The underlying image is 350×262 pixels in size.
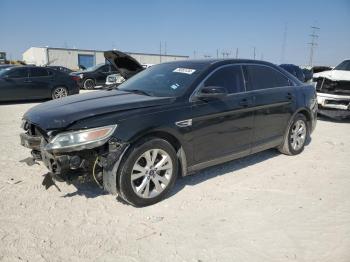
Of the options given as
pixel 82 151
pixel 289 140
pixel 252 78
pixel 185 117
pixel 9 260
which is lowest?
pixel 9 260

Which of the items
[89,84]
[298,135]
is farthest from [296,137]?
[89,84]

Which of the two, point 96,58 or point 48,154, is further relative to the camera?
point 96,58

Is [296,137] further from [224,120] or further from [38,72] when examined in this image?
[38,72]

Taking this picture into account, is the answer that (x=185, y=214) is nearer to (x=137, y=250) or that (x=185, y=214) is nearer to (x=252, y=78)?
(x=137, y=250)

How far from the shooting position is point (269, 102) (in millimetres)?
5168

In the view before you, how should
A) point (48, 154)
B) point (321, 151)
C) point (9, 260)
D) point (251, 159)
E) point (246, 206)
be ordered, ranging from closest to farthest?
point (9, 260)
point (48, 154)
point (246, 206)
point (251, 159)
point (321, 151)

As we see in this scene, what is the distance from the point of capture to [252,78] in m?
5.03

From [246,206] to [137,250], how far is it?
1473 mm

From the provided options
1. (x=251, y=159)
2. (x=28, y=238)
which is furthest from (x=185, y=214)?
(x=251, y=159)

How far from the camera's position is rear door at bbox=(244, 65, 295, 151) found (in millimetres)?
4996

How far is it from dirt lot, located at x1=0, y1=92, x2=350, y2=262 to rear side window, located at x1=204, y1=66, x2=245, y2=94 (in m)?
1.24

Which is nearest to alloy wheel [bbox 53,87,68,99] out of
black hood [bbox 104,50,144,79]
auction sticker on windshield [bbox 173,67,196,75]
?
black hood [bbox 104,50,144,79]

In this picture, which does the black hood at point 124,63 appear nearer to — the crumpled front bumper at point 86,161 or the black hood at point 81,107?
the black hood at point 81,107

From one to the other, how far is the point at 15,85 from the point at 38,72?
3.62ft
